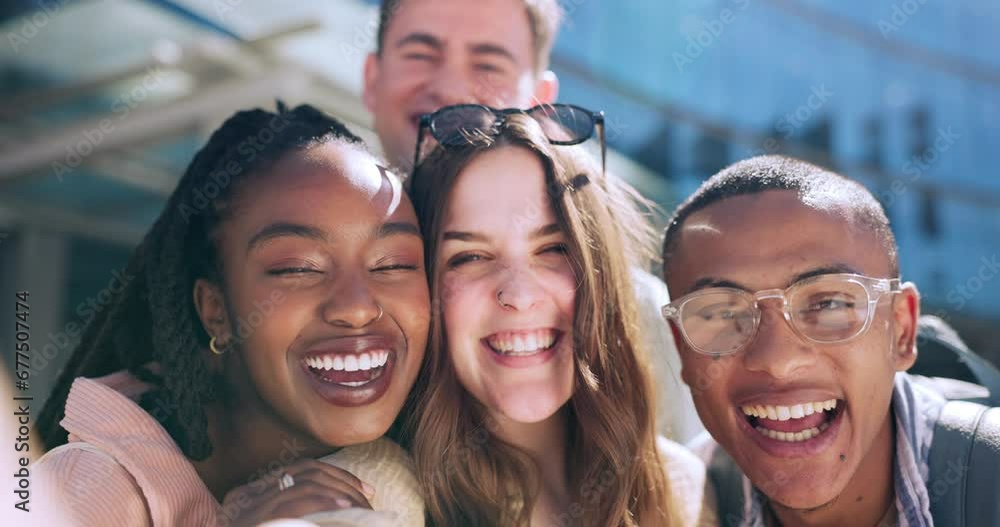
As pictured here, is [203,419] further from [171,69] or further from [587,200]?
[171,69]

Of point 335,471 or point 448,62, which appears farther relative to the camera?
point 448,62

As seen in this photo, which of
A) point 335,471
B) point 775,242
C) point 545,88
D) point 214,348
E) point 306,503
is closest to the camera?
point 306,503

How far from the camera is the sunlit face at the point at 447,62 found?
3762 mm

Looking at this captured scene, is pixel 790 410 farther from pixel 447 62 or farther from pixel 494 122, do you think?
pixel 447 62

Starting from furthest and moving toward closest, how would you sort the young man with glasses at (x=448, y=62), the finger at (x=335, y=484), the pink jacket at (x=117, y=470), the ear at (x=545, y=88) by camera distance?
the ear at (x=545, y=88) → the young man with glasses at (x=448, y=62) → the finger at (x=335, y=484) → the pink jacket at (x=117, y=470)

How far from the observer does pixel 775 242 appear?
8.52ft

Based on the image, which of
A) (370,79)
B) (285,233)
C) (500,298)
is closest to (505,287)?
(500,298)

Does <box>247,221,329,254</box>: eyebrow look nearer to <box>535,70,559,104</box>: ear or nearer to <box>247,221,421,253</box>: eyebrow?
<box>247,221,421,253</box>: eyebrow

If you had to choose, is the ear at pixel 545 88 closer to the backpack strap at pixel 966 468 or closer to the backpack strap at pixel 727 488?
the backpack strap at pixel 727 488

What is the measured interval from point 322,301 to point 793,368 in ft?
4.40

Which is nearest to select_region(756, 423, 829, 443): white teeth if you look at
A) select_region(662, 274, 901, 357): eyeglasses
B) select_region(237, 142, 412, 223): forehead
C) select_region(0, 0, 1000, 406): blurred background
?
select_region(662, 274, 901, 357): eyeglasses

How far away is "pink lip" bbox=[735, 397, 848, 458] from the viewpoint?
256 cm

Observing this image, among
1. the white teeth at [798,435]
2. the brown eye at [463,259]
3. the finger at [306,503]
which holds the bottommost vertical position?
the finger at [306,503]

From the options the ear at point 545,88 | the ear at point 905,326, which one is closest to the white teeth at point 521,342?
the ear at point 905,326
